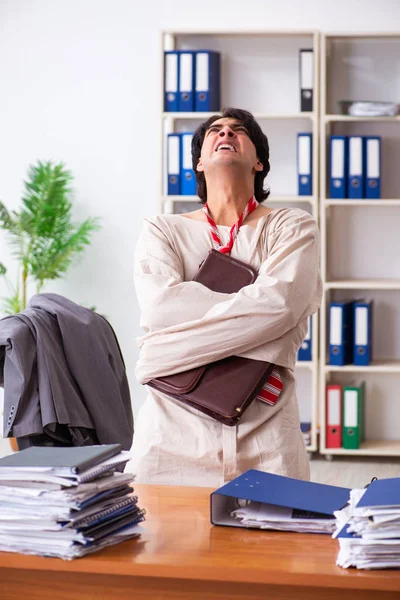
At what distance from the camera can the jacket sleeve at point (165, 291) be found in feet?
7.14

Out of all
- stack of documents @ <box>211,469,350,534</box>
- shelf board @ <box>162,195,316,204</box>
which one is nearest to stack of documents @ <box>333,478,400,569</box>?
stack of documents @ <box>211,469,350,534</box>

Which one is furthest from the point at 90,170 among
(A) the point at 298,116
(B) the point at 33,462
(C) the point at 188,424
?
(B) the point at 33,462

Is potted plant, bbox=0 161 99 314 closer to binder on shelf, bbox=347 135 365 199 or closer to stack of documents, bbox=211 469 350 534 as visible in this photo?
binder on shelf, bbox=347 135 365 199

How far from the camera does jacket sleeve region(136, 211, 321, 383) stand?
208 cm

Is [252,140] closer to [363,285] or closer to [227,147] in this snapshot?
[227,147]

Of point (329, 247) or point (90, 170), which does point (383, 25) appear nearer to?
point (329, 247)

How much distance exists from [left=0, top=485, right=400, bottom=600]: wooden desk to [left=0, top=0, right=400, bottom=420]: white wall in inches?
148

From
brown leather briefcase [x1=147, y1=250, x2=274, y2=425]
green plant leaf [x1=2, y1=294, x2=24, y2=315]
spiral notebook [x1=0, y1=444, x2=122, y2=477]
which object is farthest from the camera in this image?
green plant leaf [x1=2, y1=294, x2=24, y2=315]

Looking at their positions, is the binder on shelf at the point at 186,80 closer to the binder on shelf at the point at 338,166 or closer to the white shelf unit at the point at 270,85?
the white shelf unit at the point at 270,85

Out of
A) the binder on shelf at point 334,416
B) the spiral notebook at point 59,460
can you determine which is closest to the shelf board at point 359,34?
the binder on shelf at point 334,416

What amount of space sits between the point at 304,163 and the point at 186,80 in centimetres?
79

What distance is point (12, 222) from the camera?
4.88m

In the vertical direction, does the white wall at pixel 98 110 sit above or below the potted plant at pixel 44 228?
above

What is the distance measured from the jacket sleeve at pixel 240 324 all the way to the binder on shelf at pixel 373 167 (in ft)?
8.34
